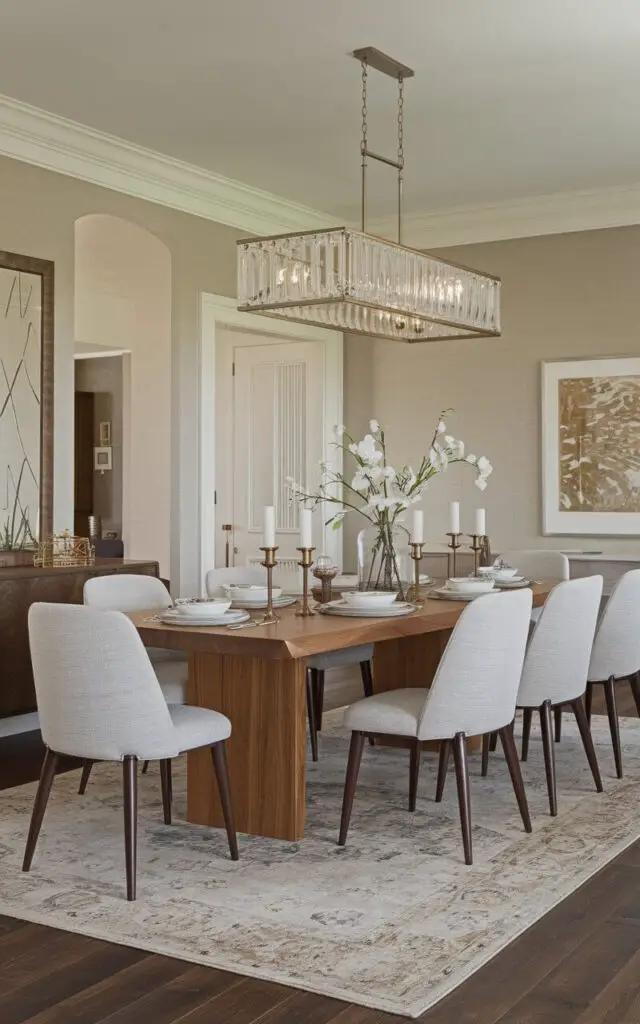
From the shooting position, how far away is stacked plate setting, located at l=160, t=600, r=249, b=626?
3.83m

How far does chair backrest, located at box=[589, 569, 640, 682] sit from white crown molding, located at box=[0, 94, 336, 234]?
11.0 feet

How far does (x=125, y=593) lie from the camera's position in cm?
467

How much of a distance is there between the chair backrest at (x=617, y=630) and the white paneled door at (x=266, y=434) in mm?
3371

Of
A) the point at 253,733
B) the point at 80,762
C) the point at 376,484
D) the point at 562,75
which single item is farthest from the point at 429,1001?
the point at 562,75

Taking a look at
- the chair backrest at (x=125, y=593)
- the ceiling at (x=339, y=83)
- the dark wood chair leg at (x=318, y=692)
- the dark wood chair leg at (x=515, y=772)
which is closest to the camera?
the dark wood chair leg at (x=515, y=772)

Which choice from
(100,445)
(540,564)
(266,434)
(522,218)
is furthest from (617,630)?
(100,445)

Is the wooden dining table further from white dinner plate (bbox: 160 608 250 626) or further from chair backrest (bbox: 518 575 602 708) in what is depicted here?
chair backrest (bbox: 518 575 602 708)

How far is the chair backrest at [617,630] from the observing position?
463cm

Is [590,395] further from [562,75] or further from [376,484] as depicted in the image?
[376,484]

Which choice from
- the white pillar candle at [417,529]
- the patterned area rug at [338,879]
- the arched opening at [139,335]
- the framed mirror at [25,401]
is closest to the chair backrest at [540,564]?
the patterned area rug at [338,879]

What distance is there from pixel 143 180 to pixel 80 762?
3.12 metres

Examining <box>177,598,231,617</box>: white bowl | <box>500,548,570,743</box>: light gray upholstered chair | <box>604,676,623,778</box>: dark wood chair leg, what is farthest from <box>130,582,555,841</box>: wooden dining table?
<box>500,548,570,743</box>: light gray upholstered chair

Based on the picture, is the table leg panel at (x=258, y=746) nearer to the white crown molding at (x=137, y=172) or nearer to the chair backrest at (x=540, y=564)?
the chair backrest at (x=540, y=564)

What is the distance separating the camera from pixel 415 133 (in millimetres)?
5895
